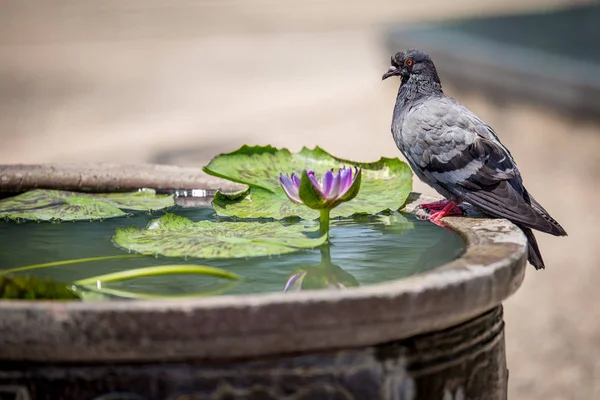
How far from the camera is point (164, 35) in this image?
12.8 metres

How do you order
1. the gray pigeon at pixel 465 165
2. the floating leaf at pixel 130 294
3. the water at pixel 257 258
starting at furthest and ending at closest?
the gray pigeon at pixel 465 165 < the water at pixel 257 258 < the floating leaf at pixel 130 294

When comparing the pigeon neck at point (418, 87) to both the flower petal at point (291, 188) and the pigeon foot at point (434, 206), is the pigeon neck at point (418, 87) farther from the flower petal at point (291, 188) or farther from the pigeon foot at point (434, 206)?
the flower petal at point (291, 188)

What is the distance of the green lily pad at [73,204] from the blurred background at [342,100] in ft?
6.19

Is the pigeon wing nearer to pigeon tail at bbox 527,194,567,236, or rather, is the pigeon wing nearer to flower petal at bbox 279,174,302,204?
pigeon tail at bbox 527,194,567,236

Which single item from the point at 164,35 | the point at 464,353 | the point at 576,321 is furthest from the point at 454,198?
the point at 164,35

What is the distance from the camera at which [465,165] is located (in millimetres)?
2090

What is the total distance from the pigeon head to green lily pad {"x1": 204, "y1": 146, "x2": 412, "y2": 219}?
0.42 meters

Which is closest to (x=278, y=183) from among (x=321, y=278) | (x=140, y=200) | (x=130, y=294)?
(x=140, y=200)

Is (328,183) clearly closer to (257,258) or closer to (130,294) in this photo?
(257,258)

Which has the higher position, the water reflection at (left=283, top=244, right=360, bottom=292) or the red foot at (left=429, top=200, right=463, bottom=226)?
the red foot at (left=429, top=200, right=463, bottom=226)

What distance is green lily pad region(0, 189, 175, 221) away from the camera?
193 cm

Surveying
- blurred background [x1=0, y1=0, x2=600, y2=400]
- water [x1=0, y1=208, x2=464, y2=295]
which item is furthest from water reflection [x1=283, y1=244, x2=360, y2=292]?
blurred background [x1=0, y1=0, x2=600, y2=400]

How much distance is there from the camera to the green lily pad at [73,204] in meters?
1.93

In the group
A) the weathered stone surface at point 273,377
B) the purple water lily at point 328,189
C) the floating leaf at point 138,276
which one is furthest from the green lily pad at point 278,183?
the weathered stone surface at point 273,377
